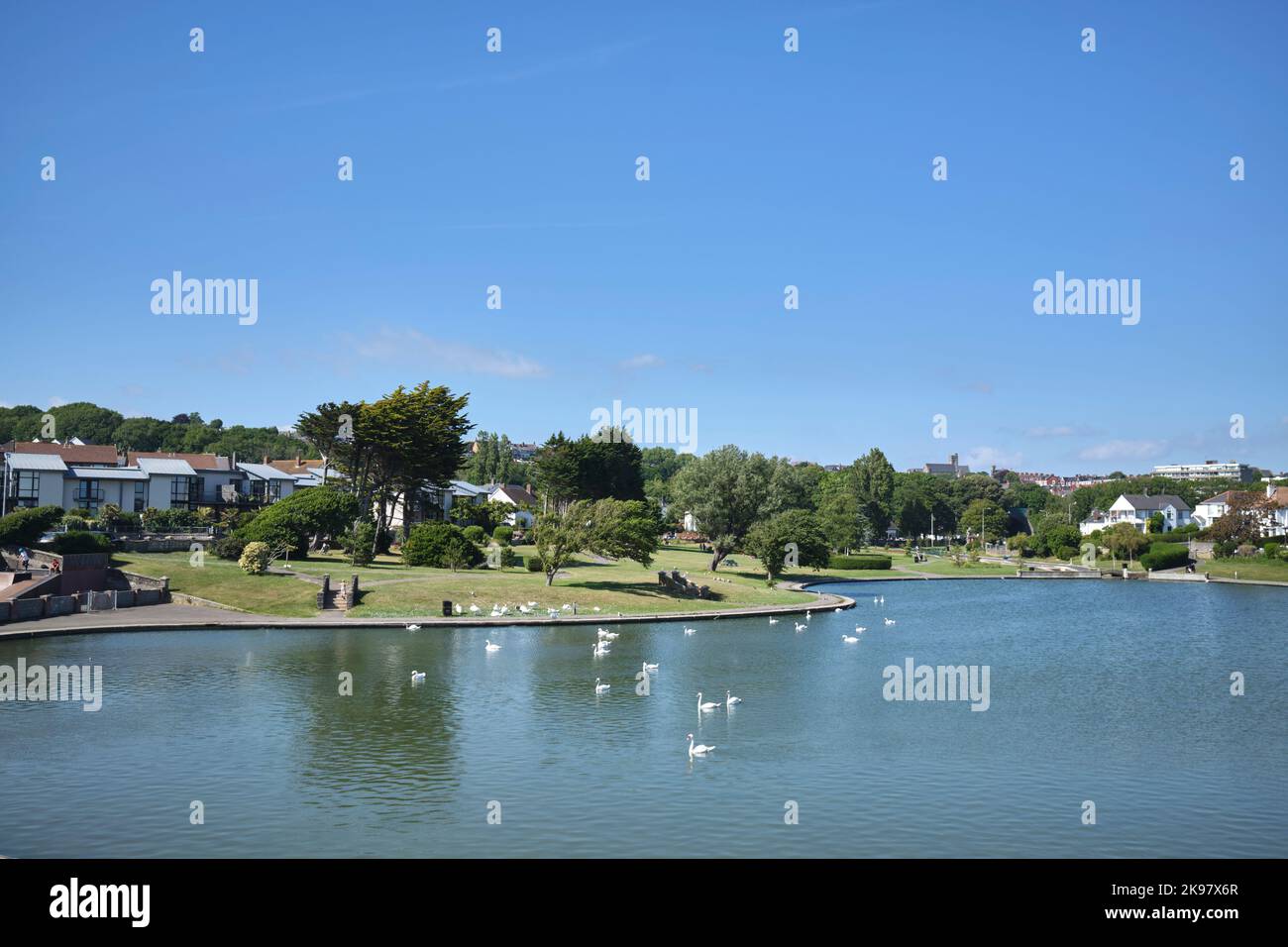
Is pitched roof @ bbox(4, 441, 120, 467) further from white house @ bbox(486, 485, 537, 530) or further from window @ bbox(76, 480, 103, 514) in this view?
white house @ bbox(486, 485, 537, 530)

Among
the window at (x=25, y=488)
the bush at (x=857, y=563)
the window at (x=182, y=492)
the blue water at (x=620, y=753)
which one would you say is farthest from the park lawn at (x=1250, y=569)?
the window at (x=25, y=488)

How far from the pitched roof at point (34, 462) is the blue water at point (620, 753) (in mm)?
47378

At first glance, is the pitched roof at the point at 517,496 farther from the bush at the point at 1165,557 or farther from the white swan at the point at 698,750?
the white swan at the point at 698,750

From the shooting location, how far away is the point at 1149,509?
182750mm

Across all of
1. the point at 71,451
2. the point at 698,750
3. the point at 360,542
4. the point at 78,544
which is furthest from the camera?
the point at 71,451

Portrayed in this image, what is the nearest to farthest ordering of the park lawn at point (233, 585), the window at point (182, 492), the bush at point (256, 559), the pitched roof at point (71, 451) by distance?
the park lawn at point (233, 585), the bush at point (256, 559), the pitched roof at point (71, 451), the window at point (182, 492)

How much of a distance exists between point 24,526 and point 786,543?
5817 cm

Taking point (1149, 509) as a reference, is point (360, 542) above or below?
below

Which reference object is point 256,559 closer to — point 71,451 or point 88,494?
point 88,494

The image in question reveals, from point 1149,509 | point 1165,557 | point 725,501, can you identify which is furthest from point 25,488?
point 1149,509

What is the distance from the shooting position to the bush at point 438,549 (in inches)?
3172

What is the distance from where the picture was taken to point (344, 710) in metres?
36.7

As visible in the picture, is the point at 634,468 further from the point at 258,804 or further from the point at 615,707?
the point at 258,804
